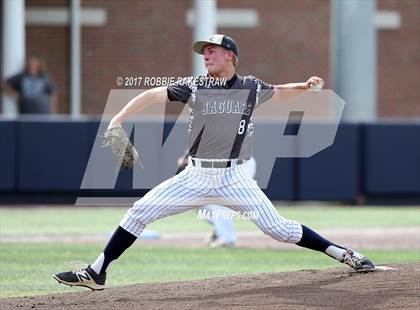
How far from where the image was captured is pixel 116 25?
76.1 feet

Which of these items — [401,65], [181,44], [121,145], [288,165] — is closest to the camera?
[121,145]

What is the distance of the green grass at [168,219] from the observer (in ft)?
47.5

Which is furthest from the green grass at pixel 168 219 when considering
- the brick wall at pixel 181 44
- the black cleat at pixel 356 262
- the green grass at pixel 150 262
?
the brick wall at pixel 181 44

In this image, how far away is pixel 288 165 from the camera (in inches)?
693

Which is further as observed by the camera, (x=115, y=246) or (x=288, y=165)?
(x=288, y=165)

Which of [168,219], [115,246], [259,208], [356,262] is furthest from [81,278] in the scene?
[168,219]

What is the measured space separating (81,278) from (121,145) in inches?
42.1

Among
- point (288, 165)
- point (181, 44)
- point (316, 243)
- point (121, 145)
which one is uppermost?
point (121, 145)

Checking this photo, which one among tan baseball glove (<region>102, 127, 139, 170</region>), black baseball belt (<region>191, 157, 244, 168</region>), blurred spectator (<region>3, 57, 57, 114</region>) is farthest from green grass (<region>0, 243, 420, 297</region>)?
blurred spectator (<region>3, 57, 57, 114</region>)

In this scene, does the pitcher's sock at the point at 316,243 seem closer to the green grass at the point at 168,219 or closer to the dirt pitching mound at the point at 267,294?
the dirt pitching mound at the point at 267,294

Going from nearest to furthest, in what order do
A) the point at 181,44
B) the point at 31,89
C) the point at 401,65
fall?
1. the point at 31,89
2. the point at 181,44
3. the point at 401,65

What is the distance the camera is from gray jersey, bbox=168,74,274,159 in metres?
7.85

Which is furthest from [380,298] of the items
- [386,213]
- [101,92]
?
[101,92]

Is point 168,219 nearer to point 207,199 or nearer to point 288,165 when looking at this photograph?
point 288,165
